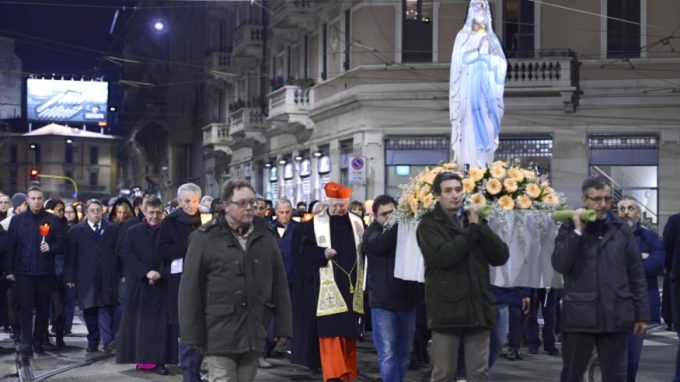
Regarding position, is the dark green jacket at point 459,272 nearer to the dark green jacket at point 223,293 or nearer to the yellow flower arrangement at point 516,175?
the dark green jacket at point 223,293

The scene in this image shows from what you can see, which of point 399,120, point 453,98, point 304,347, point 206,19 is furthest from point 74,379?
point 206,19

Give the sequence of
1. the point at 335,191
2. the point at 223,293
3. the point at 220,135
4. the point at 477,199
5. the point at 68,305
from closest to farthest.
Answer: the point at 223,293, the point at 477,199, the point at 335,191, the point at 68,305, the point at 220,135

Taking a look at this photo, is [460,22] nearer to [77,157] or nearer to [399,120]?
[399,120]

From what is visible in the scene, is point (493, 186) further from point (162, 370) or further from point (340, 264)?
point (162, 370)

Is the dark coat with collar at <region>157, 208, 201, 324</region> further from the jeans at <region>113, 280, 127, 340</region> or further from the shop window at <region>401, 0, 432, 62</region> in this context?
the shop window at <region>401, 0, 432, 62</region>

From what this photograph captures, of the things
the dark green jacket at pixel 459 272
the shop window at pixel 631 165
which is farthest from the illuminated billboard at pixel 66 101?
the dark green jacket at pixel 459 272

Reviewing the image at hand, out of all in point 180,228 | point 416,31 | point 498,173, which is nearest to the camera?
point 498,173

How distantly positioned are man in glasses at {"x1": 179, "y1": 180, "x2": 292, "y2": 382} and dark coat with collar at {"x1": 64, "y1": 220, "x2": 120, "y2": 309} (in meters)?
7.81

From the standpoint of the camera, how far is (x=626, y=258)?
8.79 meters

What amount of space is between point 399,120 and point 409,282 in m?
21.5

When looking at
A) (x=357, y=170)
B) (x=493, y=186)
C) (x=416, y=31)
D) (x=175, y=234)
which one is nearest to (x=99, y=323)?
(x=175, y=234)

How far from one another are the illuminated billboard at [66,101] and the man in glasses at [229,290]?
2244 inches

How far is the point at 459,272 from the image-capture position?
8.95 metres

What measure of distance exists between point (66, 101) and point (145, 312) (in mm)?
52291
